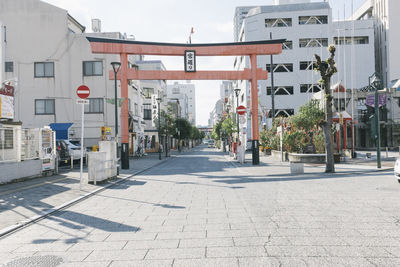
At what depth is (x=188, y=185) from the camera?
12664mm

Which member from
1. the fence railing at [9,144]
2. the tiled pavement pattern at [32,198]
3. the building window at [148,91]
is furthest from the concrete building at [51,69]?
the tiled pavement pattern at [32,198]

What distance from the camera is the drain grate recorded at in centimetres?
445

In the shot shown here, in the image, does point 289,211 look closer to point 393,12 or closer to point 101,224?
point 101,224

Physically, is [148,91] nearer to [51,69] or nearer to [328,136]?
[51,69]

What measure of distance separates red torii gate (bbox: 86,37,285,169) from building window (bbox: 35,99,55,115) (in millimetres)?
17228

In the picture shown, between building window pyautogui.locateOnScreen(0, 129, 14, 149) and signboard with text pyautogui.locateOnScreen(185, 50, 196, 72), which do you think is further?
signboard with text pyautogui.locateOnScreen(185, 50, 196, 72)

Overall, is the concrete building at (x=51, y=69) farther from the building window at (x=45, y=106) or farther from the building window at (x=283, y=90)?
the building window at (x=283, y=90)

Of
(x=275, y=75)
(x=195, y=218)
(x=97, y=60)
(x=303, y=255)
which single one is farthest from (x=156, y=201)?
(x=275, y=75)

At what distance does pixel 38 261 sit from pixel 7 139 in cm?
1106

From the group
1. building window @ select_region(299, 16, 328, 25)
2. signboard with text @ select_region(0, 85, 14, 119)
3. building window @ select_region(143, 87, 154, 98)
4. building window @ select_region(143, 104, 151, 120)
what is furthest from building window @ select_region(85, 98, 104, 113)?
building window @ select_region(299, 16, 328, 25)

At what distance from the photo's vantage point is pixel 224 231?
5.85 meters

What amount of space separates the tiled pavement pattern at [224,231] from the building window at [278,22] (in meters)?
49.8

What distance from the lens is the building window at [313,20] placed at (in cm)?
5550

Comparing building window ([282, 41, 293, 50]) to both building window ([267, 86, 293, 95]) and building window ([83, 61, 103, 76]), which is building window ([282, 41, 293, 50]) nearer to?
building window ([267, 86, 293, 95])
